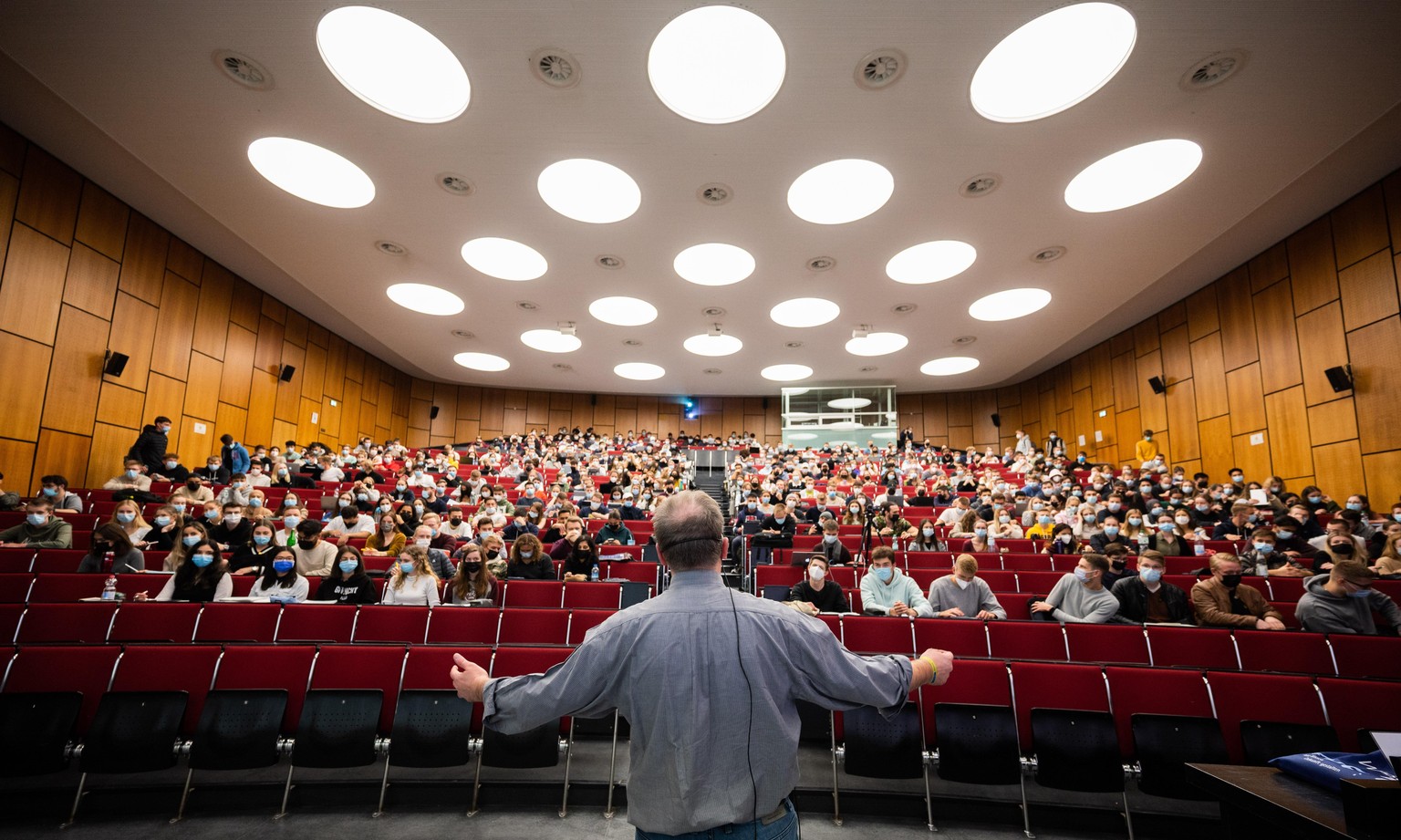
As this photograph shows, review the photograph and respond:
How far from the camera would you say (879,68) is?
19.5 ft

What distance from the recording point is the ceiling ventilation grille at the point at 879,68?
18.9ft

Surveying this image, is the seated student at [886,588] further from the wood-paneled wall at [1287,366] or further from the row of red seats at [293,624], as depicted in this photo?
the wood-paneled wall at [1287,366]

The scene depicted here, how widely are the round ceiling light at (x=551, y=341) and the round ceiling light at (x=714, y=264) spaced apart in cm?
431

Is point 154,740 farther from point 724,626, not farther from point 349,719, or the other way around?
point 724,626

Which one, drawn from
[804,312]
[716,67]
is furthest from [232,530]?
[804,312]

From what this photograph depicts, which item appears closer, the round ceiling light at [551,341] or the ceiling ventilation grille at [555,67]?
the ceiling ventilation grille at [555,67]

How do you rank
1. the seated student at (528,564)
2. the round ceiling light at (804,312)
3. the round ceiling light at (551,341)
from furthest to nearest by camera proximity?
the round ceiling light at (551,341) → the round ceiling light at (804,312) → the seated student at (528,564)

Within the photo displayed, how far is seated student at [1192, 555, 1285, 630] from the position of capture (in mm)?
4150

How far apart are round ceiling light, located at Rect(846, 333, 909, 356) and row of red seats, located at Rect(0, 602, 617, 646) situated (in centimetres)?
1110

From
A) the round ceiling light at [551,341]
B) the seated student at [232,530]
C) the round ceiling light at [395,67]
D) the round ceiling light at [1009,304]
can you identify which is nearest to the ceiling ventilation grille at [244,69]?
the round ceiling light at [395,67]

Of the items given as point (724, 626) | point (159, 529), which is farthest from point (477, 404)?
point (724, 626)

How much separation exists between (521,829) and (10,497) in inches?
302

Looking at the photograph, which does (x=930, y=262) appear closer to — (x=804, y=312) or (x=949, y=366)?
(x=804, y=312)

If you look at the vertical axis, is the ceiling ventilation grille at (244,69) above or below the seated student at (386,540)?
above
